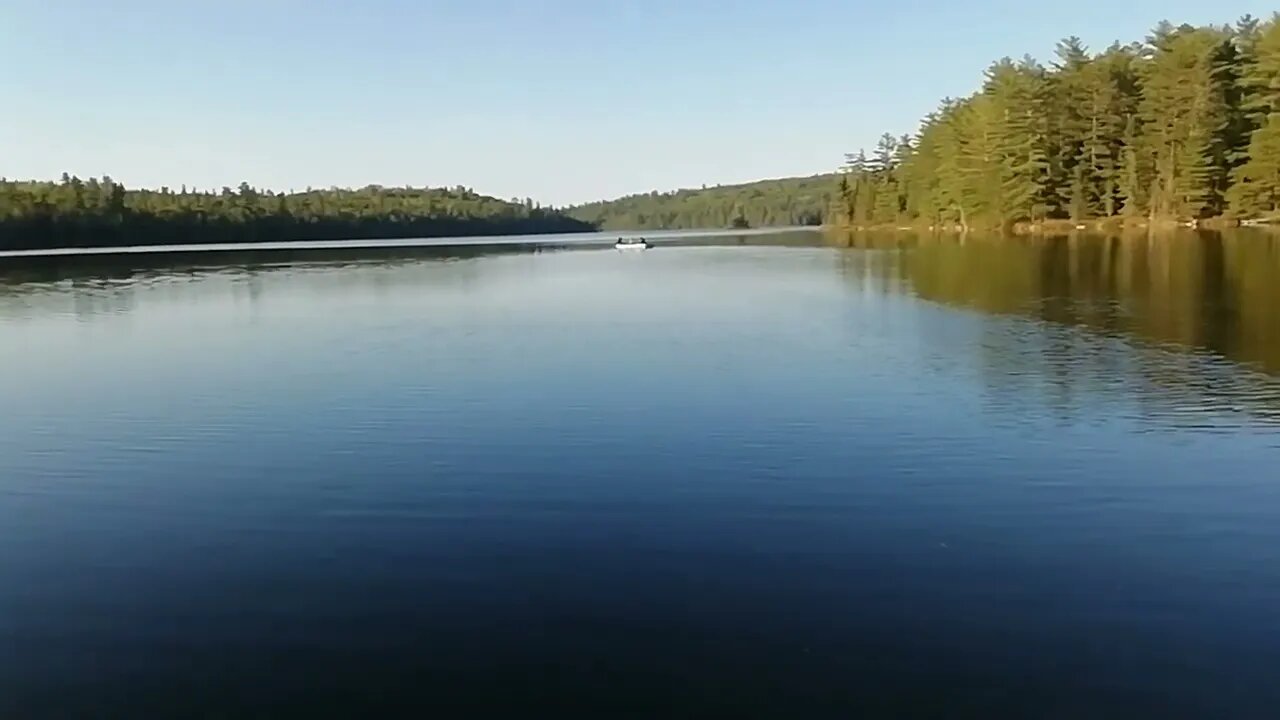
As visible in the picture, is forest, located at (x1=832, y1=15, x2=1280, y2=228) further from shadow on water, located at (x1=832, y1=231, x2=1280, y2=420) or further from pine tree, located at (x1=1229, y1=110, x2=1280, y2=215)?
shadow on water, located at (x1=832, y1=231, x2=1280, y2=420)

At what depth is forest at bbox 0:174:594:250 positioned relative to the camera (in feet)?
391

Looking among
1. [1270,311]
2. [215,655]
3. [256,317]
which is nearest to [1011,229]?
[1270,311]

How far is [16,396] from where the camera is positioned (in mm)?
21312

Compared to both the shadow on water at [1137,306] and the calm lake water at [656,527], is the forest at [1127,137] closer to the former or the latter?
the shadow on water at [1137,306]

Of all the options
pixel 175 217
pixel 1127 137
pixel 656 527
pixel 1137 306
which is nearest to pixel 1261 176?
pixel 1127 137

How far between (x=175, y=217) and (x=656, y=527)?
14172 cm

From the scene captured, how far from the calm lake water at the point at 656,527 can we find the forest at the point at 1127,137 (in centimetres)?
5371

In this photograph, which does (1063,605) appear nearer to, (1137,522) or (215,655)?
(1137,522)

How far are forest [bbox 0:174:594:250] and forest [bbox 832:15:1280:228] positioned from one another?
94.0 m

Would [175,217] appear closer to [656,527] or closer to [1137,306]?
[1137,306]

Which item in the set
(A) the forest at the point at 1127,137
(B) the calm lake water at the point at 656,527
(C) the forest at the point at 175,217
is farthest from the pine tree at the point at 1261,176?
(C) the forest at the point at 175,217

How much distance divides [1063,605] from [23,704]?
8318mm

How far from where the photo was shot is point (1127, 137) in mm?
80438

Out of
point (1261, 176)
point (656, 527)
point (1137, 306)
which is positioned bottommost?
point (656, 527)
